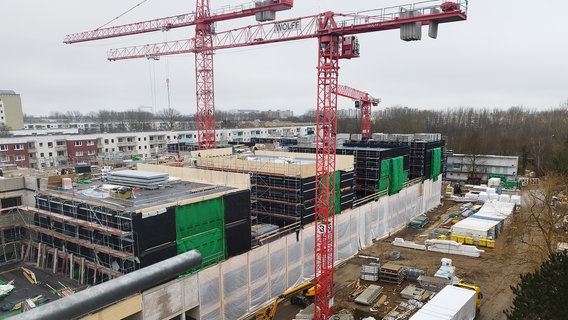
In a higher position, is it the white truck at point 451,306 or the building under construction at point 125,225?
the building under construction at point 125,225

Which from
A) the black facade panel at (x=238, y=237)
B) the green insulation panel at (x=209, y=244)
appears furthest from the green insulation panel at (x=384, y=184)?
the green insulation panel at (x=209, y=244)

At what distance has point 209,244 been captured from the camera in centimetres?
2323

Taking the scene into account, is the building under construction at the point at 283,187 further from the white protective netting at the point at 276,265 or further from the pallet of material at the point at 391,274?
the pallet of material at the point at 391,274

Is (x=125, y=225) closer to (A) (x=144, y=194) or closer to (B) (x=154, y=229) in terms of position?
(B) (x=154, y=229)

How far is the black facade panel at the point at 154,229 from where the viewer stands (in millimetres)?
19750

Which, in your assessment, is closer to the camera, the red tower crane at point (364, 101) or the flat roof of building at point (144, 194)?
the flat roof of building at point (144, 194)

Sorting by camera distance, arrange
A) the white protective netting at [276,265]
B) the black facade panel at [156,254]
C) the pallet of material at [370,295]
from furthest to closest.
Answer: the pallet of material at [370,295]
the white protective netting at [276,265]
the black facade panel at [156,254]

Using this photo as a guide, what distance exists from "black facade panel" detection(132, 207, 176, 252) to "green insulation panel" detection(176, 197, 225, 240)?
1.64ft

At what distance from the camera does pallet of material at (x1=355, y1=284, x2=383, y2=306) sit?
2705 centimetres

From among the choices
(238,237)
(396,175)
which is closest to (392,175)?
(396,175)

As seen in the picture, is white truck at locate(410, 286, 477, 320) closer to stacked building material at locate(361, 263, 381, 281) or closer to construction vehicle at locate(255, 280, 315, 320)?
stacked building material at locate(361, 263, 381, 281)

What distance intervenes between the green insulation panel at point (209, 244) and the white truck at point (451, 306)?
1157 cm

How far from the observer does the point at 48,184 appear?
25953 mm

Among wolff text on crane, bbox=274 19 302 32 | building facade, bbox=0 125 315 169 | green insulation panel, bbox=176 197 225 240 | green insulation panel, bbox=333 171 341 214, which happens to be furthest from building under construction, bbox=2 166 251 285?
building facade, bbox=0 125 315 169
